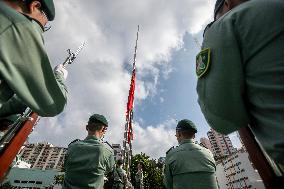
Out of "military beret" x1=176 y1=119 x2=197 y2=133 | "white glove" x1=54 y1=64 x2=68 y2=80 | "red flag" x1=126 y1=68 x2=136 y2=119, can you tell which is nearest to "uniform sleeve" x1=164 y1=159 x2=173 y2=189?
"military beret" x1=176 y1=119 x2=197 y2=133

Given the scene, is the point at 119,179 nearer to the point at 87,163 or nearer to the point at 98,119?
the point at 98,119

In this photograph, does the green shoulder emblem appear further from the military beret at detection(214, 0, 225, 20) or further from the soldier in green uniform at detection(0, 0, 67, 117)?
the soldier in green uniform at detection(0, 0, 67, 117)

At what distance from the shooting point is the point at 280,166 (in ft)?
3.16

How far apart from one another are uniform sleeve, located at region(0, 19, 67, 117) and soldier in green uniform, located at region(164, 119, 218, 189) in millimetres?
2751

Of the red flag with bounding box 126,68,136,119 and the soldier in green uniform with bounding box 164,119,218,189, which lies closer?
the soldier in green uniform with bounding box 164,119,218,189

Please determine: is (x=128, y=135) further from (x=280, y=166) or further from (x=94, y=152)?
(x=280, y=166)

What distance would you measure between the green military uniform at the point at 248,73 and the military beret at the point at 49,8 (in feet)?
5.35

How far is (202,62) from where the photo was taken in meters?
1.28

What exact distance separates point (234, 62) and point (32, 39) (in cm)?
136

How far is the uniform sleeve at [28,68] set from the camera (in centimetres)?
147

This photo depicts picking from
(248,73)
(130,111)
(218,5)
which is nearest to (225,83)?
(248,73)

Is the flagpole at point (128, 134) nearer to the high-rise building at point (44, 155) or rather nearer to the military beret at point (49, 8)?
the military beret at point (49, 8)

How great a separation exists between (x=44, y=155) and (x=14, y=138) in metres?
158

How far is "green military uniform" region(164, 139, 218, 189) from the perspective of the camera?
3.62 meters
